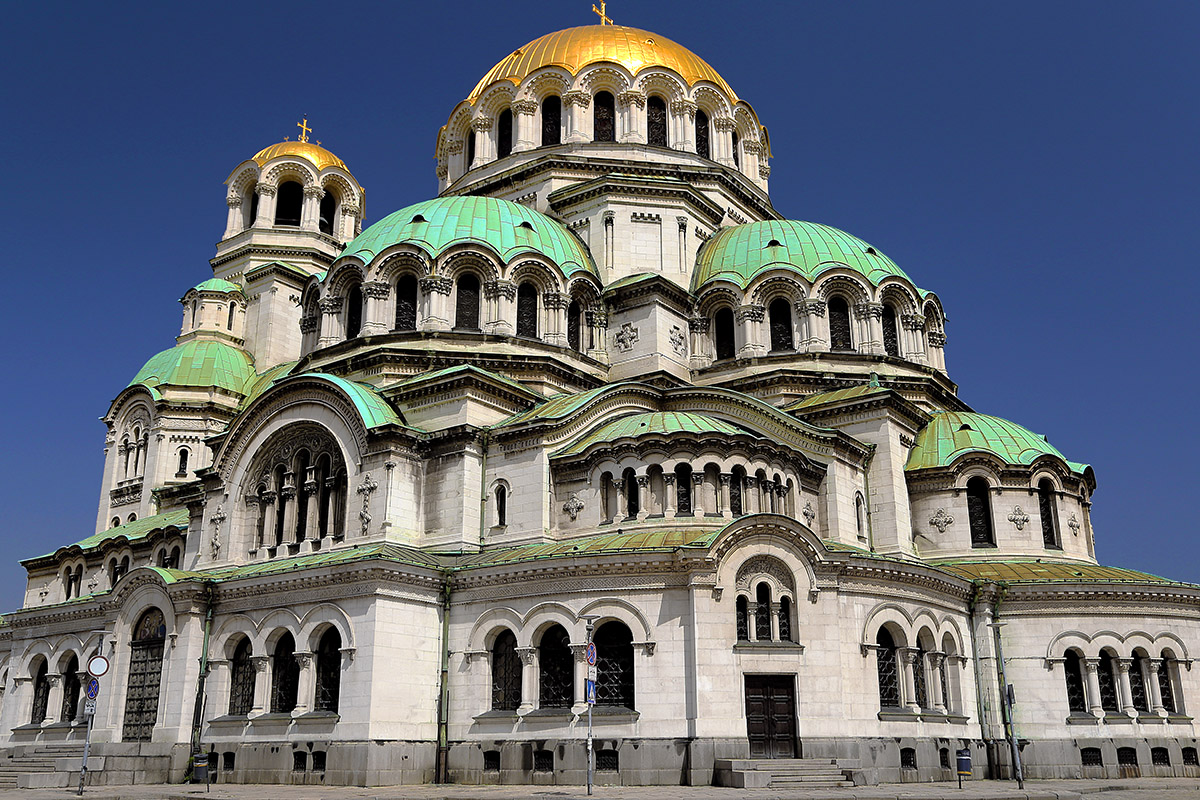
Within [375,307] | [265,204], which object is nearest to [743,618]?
[375,307]

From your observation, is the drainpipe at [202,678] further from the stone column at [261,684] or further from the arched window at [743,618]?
the arched window at [743,618]

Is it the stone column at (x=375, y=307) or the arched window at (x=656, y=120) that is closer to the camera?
the stone column at (x=375, y=307)

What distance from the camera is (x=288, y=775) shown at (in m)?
26.5

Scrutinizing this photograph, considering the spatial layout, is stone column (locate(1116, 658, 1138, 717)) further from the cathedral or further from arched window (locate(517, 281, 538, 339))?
arched window (locate(517, 281, 538, 339))

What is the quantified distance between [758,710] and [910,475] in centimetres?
1241

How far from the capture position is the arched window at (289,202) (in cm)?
5319

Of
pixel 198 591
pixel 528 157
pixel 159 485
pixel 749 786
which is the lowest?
pixel 749 786

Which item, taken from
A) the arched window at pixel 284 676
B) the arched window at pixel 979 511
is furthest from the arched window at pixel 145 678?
the arched window at pixel 979 511

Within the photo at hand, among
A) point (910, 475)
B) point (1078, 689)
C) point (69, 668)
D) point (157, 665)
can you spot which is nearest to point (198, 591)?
point (157, 665)

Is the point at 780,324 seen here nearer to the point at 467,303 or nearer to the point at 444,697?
the point at 467,303

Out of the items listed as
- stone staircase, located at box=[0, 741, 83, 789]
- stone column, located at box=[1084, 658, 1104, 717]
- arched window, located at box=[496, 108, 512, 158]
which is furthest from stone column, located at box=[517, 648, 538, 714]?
arched window, located at box=[496, 108, 512, 158]

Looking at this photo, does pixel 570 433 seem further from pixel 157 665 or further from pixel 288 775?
pixel 157 665

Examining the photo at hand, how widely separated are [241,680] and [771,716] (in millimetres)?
14298

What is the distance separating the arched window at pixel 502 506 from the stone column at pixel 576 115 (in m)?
18.4
